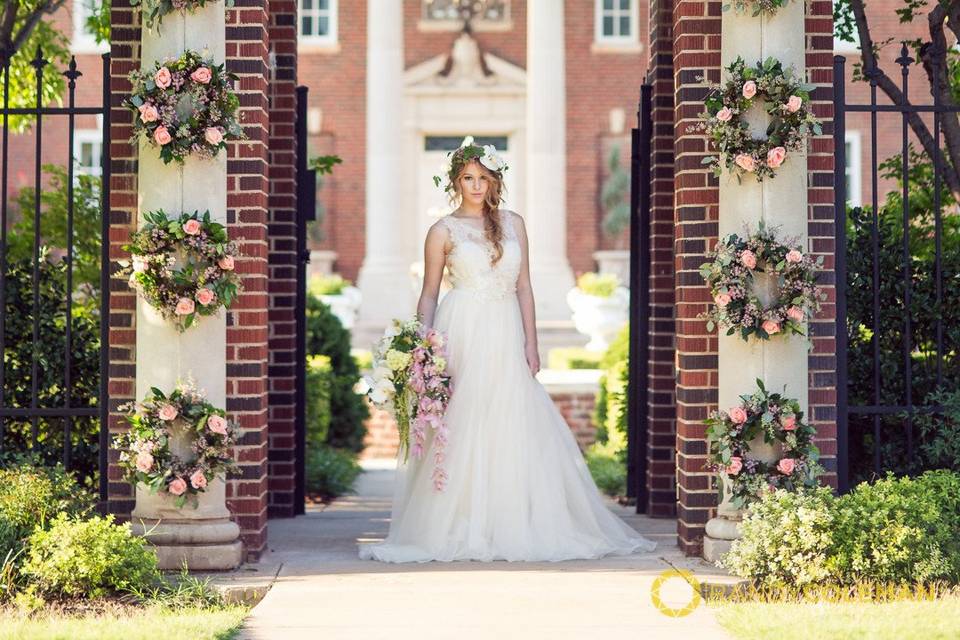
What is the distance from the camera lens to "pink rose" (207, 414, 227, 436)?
6.26 m

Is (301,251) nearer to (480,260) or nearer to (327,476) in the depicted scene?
(480,260)

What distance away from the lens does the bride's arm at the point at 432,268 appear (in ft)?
24.0

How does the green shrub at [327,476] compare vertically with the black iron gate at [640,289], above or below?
below

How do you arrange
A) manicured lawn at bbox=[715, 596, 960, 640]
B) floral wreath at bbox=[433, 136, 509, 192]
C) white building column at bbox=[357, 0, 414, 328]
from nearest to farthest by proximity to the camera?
1. manicured lawn at bbox=[715, 596, 960, 640]
2. floral wreath at bbox=[433, 136, 509, 192]
3. white building column at bbox=[357, 0, 414, 328]

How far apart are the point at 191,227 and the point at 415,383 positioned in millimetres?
1482

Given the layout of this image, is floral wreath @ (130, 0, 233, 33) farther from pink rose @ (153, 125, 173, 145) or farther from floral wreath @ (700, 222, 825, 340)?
floral wreath @ (700, 222, 825, 340)

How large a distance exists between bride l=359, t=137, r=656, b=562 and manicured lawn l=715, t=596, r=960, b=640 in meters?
1.56

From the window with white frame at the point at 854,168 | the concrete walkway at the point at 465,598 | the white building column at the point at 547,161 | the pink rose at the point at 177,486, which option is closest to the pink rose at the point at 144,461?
the pink rose at the point at 177,486

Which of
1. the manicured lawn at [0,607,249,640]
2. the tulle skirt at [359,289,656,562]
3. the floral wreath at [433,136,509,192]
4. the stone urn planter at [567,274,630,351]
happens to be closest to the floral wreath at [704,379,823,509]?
the tulle skirt at [359,289,656,562]

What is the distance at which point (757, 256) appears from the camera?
21.1 ft

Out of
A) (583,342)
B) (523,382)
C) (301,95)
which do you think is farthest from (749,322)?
(583,342)

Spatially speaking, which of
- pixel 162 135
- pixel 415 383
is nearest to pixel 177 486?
pixel 415 383

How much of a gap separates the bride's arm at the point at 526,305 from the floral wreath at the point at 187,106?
177cm

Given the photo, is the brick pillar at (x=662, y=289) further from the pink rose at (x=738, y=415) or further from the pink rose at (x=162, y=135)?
the pink rose at (x=162, y=135)
